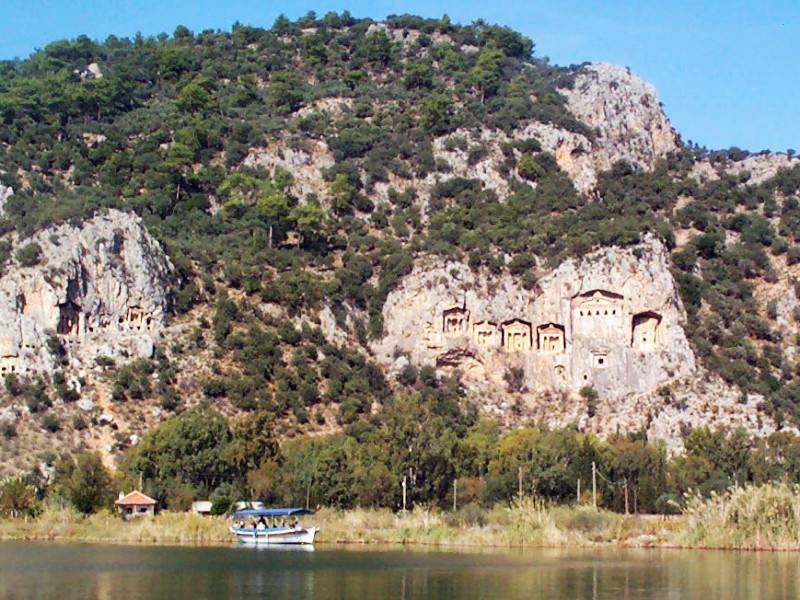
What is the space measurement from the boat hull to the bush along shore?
102 cm

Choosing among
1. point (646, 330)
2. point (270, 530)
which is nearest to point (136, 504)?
point (270, 530)

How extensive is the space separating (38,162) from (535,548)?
67.2m

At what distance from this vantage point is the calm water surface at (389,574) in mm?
47562

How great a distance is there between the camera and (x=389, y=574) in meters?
53.5

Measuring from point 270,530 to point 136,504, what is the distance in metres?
10.7

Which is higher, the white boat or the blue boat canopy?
the blue boat canopy

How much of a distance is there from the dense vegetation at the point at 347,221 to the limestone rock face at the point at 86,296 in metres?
1.41

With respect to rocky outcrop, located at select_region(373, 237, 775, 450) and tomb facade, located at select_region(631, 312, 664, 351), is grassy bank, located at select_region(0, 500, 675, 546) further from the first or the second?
tomb facade, located at select_region(631, 312, 664, 351)

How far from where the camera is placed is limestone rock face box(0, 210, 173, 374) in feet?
316

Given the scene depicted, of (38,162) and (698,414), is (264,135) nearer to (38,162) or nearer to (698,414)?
(38,162)

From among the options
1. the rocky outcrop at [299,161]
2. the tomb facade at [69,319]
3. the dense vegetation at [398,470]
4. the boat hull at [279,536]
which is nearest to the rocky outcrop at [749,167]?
the rocky outcrop at [299,161]

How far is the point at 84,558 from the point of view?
5991cm

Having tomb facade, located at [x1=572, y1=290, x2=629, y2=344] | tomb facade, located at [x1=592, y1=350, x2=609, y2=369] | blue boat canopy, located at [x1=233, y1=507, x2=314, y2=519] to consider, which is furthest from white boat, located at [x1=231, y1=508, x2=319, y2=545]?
tomb facade, located at [x1=572, y1=290, x2=629, y2=344]

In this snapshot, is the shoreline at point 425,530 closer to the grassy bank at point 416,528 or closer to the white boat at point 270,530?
the grassy bank at point 416,528
